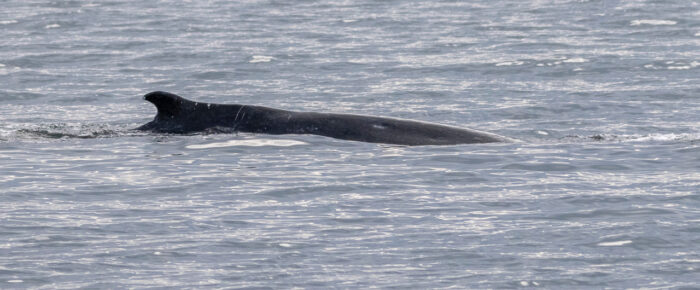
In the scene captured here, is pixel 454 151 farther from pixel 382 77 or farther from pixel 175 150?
pixel 382 77

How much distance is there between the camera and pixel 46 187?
13977 millimetres

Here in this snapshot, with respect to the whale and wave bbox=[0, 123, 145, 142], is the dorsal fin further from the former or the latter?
wave bbox=[0, 123, 145, 142]

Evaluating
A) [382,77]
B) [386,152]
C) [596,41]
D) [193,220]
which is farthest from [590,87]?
[193,220]

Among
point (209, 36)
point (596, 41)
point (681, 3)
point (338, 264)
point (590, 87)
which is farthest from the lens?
point (681, 3)

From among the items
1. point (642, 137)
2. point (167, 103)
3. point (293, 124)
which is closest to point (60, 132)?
point (167, 103)

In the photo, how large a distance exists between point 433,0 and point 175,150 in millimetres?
26243

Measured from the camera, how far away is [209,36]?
109 ft

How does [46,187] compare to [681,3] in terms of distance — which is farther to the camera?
[681,3]

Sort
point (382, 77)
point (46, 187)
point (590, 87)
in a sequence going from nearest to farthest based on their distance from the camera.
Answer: point (46, 187) < point (590, 87) < point (382, 77)

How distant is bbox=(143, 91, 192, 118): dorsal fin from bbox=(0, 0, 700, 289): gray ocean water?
0.32m

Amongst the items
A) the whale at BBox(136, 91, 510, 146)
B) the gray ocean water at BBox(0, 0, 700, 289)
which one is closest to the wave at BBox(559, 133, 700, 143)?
the gray ocean water at BBox(0, 0, 700, 289)

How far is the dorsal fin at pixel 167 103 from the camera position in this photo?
16875 millimetres

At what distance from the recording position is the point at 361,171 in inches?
579

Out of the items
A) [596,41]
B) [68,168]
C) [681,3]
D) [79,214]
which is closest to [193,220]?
[79,214]
